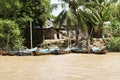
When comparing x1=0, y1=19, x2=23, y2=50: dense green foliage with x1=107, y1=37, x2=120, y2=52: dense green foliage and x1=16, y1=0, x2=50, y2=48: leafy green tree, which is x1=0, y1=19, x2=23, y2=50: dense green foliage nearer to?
x1=16, y1=0, x2=50, y2=48: leafy green tree

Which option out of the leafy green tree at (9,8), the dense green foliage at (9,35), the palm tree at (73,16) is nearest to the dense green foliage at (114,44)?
the palm tree at (73,16)

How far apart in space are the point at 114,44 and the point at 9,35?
8.66 m

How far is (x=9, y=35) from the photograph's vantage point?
989 inches

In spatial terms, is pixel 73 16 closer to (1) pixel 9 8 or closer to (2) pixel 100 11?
(2) pixel 100 11

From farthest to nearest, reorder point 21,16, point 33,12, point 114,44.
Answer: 1. point 33,12
2. point 21,16
3. point 114,44

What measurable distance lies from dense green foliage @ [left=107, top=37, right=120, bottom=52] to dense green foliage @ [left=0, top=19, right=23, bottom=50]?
7.44 metres

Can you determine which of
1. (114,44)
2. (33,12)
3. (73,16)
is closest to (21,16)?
(33,12)

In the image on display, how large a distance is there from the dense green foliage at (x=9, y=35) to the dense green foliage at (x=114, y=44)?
7.44m

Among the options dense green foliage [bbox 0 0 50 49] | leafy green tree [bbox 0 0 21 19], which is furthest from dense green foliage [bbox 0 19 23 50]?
leafy green tree [bbox 0 0 21 19]

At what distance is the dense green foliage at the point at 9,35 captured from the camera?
81.9ft

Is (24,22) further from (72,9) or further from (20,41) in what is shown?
(72,9)

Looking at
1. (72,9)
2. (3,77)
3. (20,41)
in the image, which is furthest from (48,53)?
(3,77)

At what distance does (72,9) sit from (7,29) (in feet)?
19.2

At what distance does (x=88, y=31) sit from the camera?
28.7m
